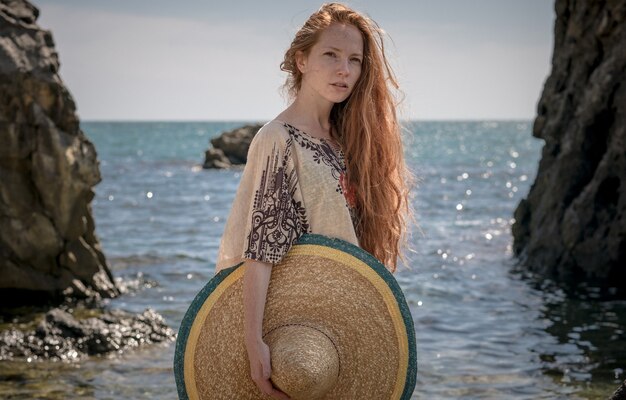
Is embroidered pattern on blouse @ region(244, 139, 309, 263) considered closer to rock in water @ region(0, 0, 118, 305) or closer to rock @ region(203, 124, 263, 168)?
rock in water @ region(0, 0, 118, 305)

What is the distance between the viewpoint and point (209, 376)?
124 inches

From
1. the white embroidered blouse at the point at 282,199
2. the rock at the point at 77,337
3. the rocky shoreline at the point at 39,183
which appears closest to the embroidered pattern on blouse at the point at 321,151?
the white embroidered blouse at the point at 282,199

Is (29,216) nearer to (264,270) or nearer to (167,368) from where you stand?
(167,368)

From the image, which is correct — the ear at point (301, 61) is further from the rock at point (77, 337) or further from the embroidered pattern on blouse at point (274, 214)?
the rock at point (77, 337)

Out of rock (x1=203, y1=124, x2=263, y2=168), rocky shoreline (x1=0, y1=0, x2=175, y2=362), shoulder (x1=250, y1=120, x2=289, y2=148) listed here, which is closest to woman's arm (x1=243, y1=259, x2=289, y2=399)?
shoulder (x1=250, y1=120, x2=289, y2=148)

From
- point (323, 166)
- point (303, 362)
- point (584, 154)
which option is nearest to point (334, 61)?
point (323, 166)

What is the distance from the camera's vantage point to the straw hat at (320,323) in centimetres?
316

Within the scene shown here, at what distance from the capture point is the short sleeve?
10.3ft

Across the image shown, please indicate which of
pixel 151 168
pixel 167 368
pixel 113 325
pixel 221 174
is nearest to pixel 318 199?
pixel 167 368

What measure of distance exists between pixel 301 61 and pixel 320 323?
100cm

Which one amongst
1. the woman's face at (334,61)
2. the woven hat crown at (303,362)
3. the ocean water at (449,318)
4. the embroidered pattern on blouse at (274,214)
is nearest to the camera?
the woven hat crown at (303,362)

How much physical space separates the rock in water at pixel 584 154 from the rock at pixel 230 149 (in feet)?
100

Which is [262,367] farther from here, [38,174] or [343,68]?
[38,174]

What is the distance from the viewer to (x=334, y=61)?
3.42m
